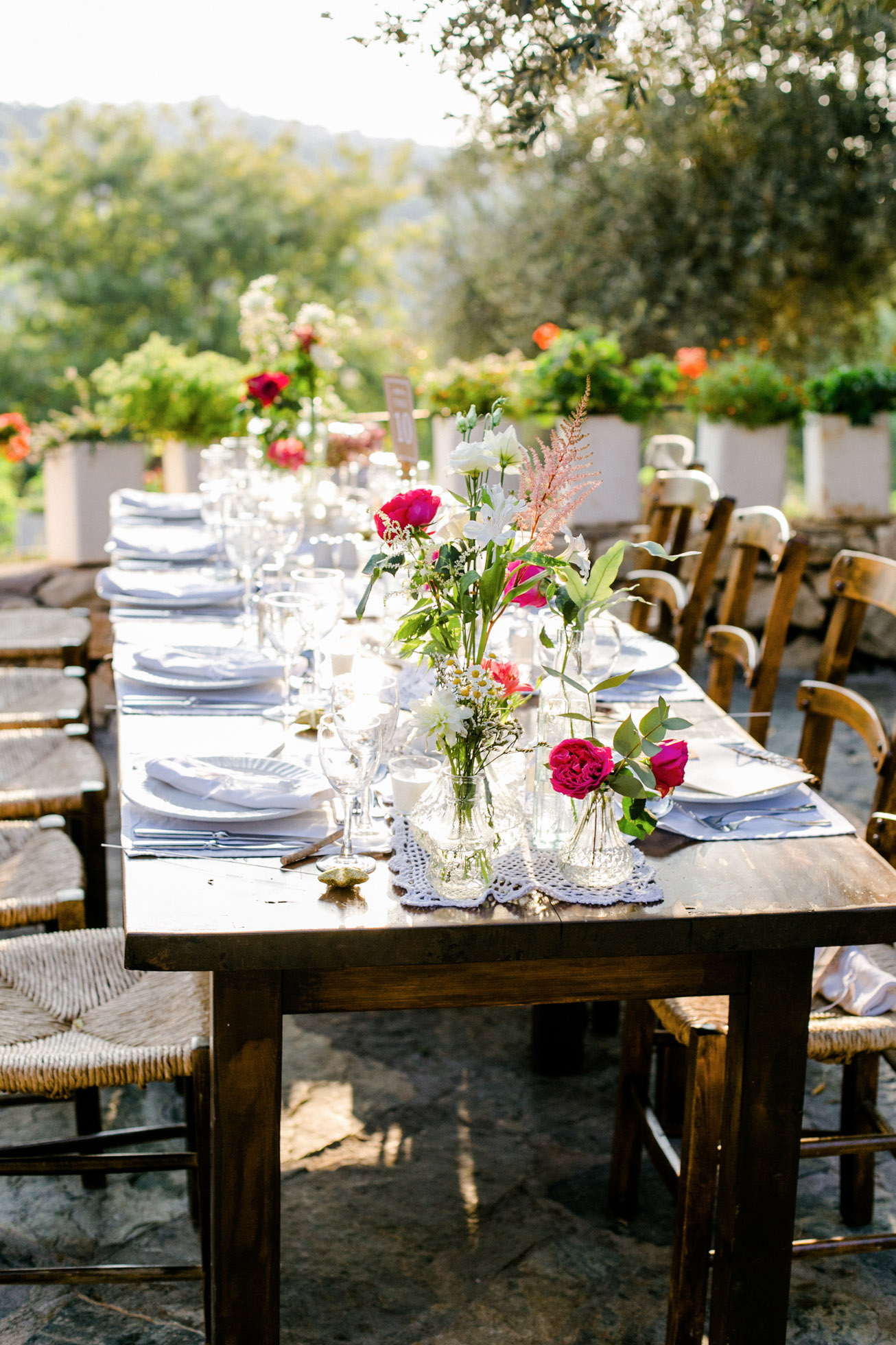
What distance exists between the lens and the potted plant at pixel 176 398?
4809 millimetres

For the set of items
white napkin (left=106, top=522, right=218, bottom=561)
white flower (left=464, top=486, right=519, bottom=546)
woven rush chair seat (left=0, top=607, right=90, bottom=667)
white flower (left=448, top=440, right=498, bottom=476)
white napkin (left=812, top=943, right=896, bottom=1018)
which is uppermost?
white flower (left=448, top=440, right=498, bottom=476)

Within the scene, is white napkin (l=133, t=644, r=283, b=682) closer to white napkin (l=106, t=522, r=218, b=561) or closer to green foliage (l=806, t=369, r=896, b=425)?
white napkin (l=106, t=522, r=218, b=561)

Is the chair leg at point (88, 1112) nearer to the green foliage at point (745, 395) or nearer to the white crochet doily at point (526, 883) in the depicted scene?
the white crochet doily at point (526, 883)

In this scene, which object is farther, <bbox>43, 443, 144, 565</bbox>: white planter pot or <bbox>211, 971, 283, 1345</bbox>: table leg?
<bbox>43, 443, 144, 565</bbox>: white planter pot

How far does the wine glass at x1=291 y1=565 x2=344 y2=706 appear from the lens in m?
1.91

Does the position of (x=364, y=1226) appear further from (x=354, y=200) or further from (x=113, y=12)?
(x=354, y=200)

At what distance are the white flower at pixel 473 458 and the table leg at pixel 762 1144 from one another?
60 centimetres

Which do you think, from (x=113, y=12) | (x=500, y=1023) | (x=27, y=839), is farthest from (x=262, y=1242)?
(x=113, y=12)

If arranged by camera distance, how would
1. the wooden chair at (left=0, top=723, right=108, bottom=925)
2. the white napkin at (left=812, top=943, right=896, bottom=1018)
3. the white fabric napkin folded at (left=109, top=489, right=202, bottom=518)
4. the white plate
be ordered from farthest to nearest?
the white fabric napkin folded at (left=109, top=489, right=202, bottom=518) → the wooden chair at (left=0, top=723, right=108, bottom=925) → the white napkin at (left=812, top=943, right=896, bottom=1018) → the white plate

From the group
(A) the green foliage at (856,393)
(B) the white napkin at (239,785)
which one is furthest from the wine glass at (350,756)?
(A) the green foliage at (856,393)

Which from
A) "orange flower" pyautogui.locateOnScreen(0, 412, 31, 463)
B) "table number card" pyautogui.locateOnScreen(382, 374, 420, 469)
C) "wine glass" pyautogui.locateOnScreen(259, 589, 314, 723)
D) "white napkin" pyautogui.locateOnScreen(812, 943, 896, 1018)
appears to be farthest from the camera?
"orange flower" pyautogui.locateOnScreen(0, 412, 31, 463)

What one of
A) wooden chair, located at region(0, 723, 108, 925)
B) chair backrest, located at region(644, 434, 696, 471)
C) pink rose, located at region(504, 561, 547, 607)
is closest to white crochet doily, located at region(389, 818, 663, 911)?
pink rose, located at region(504, 561, 547, 607)

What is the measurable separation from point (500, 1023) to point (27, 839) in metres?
1.05

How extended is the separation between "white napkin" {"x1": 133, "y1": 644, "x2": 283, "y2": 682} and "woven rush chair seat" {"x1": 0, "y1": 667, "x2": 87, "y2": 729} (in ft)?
2.24
